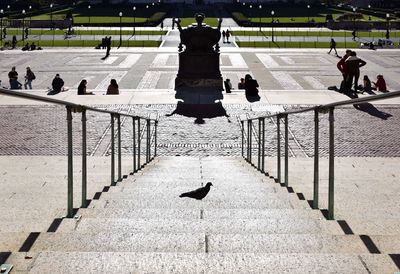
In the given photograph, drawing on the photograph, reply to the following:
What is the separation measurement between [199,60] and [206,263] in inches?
803

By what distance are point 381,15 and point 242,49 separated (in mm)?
40496

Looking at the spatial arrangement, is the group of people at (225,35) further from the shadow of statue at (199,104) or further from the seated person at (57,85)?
the seated person at (57,85)

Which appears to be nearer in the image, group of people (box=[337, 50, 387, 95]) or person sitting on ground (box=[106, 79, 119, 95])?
group of people (box=[337, 50, 387, 95])

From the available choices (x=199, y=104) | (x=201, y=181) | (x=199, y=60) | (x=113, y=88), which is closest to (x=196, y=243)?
(x=201, y=181)

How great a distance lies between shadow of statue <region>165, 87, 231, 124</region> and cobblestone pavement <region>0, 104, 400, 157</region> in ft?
1.04

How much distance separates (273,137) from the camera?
15828mm

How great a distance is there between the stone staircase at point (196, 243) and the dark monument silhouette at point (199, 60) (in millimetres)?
17498

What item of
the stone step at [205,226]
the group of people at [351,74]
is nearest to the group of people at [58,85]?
the group of people at [351,74]

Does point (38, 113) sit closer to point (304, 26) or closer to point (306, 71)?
point (306, 71)

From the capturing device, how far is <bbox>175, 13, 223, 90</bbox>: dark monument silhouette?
23.3 m

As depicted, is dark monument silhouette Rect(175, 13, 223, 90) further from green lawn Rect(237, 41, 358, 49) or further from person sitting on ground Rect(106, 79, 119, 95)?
green lawn Rect(237, 41, 358, 49)

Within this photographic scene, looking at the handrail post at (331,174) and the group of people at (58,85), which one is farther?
the group of people at (58,85)

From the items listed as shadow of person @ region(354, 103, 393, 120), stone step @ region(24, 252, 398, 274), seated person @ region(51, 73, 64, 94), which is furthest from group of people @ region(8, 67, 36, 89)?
stone step @ region(24, 252, 398, 274)

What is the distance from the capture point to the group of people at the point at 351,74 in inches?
859
